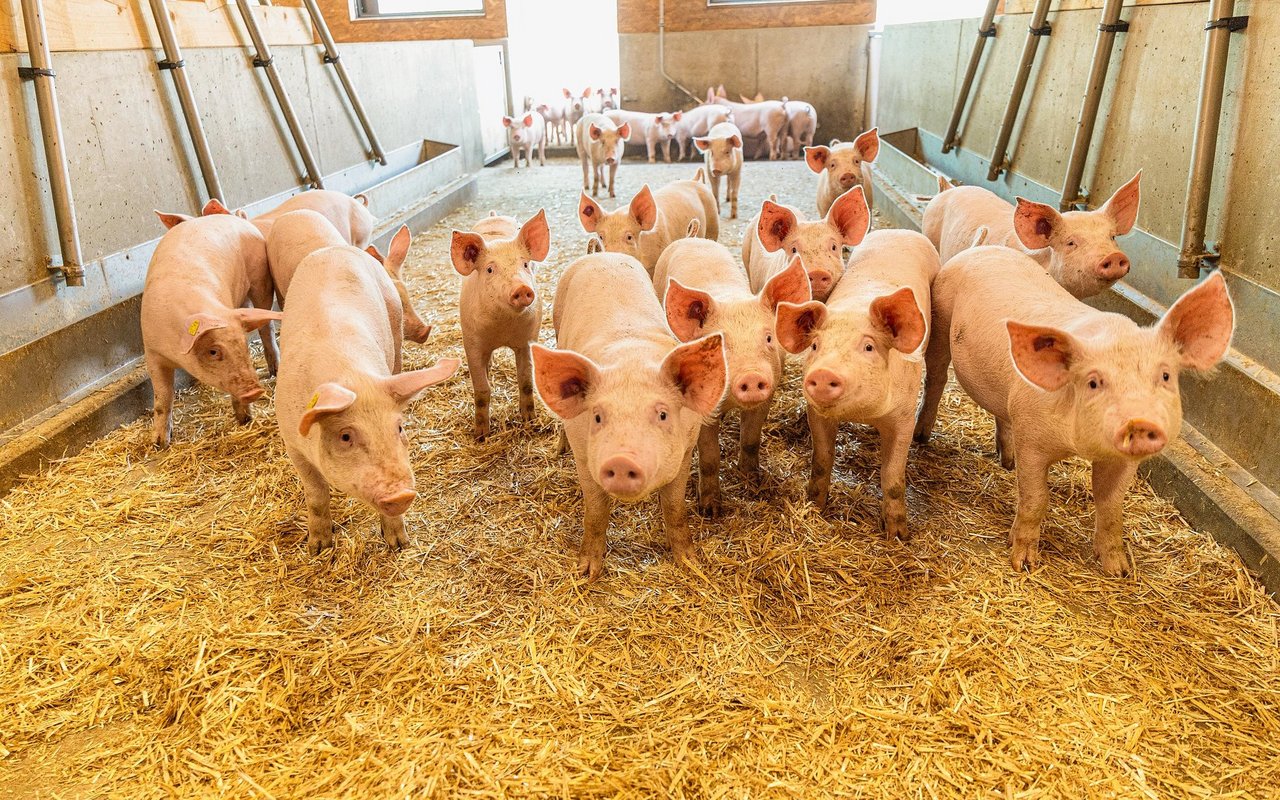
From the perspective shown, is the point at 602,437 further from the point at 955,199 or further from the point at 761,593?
the point at 955,199

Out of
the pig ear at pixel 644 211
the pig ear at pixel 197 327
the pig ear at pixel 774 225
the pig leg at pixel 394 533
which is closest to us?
the pig leg at pixel 394 533

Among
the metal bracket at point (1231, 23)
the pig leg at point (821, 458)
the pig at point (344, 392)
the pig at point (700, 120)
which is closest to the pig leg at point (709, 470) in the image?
the pig leg at point (821, 458)

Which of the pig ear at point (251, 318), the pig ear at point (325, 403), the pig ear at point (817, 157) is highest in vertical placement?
the pig ear at point (817, 157)

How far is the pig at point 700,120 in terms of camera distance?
1532cm

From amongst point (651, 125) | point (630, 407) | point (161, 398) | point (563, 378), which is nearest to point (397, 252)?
point (161, 398)

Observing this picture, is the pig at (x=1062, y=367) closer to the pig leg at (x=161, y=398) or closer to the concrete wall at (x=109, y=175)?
the pig leg at (x=161, y=398)

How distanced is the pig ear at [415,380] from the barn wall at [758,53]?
1543 centimetres

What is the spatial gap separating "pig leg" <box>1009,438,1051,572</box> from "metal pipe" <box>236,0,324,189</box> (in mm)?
7308

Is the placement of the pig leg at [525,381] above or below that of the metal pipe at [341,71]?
below

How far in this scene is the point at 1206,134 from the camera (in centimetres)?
439

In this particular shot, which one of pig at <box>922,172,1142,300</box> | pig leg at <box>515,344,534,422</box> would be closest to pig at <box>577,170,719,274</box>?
pig leg at <box>515,344,534,422</box>

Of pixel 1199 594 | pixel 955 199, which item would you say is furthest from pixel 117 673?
pixel 955 199

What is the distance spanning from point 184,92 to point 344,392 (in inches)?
192

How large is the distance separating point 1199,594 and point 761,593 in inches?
69.5
